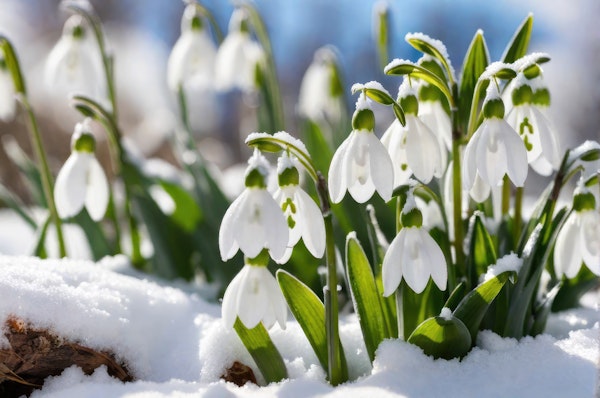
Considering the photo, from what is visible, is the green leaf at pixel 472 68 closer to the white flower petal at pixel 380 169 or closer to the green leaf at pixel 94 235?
the white flower petal at pixel 380 169

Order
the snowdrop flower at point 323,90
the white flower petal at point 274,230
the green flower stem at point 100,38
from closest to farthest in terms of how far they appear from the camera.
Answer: the white flower petal at point 274,230 → the green flower stem at point 100,38 → the snowdrop flower at point 323,90

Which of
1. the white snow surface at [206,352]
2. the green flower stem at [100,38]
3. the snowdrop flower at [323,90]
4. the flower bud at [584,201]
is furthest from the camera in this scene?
the snowdrop flower at [323,90]

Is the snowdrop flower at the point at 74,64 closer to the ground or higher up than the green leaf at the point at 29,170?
higher up

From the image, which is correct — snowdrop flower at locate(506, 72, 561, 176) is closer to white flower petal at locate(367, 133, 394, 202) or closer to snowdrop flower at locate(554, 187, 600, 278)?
snowdrop flower at locate(554, 187, 600, 278)

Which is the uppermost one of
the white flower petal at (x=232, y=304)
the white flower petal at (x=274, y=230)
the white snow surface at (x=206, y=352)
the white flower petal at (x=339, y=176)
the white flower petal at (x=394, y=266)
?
the white flower petal at (x=339, y=176)

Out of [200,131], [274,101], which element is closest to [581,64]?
[200,131]

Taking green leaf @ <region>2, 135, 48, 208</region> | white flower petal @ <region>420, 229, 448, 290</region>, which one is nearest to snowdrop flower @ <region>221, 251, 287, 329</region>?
white flower petal @ <region>420, 229, 448, 290</region>

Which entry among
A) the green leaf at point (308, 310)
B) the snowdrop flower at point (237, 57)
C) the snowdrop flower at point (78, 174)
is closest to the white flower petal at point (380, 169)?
the green leaf at point (308, 310)

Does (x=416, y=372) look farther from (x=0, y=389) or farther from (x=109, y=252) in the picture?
(x=109, y=252)
